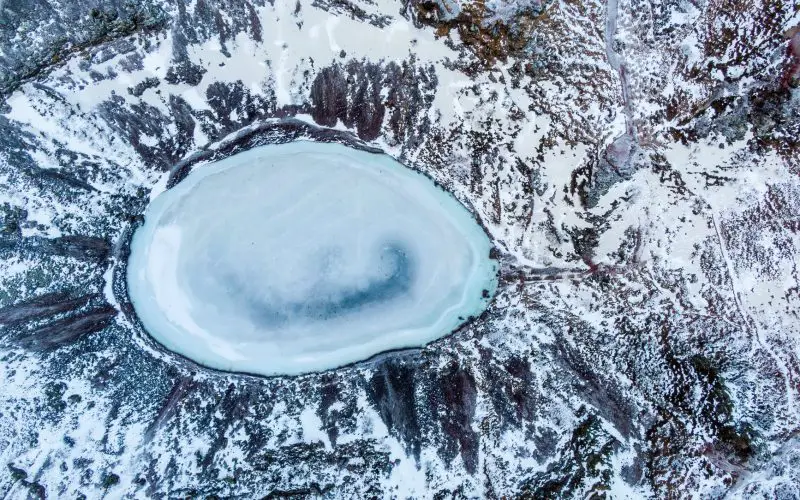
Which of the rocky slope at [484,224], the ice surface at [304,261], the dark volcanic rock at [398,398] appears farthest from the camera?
the ice surface at [304,261]

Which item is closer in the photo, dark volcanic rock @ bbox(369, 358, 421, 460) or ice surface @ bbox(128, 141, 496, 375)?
dark volcanic rock @ bbox(369, 358, 421, 460)

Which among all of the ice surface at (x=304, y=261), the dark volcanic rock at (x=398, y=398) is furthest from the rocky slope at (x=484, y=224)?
the ice surface at (x=304, y=261)

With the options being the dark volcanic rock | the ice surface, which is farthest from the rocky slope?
the ice surface

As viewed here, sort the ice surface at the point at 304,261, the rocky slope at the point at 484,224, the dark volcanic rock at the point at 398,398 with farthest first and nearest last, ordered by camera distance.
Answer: the ice surface at the point at 304,261, the dark volcanic rock at the point at 398,398, the rocky slope at the point at 484,224

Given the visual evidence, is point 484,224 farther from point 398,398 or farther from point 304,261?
point 398,398

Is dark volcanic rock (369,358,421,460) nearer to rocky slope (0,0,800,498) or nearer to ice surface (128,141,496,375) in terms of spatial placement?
rocky slope (0,0,800,498)

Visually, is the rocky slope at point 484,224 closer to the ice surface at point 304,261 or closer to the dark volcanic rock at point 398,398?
the dark volcanic rock at point 398,398
